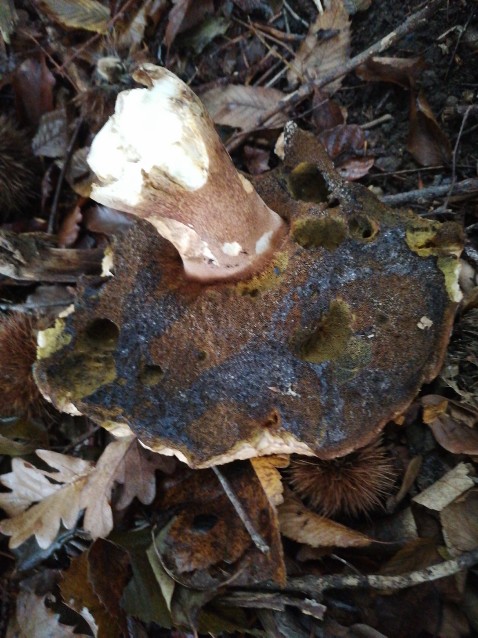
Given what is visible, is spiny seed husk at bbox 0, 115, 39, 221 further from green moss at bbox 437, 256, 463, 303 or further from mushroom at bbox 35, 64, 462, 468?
green moss at bbox 437, 256, 463, 303

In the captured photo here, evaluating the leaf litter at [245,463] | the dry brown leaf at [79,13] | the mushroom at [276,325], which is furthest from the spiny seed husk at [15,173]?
the mushroom at [276,325]

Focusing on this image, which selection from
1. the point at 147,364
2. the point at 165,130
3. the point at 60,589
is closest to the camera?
the point at 165,130

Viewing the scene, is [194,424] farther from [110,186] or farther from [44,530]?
[44,530]

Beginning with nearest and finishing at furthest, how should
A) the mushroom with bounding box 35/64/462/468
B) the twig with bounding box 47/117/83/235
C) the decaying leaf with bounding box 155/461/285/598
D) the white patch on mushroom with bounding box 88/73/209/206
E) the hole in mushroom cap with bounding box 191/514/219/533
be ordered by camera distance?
the white patch on mushroom with bounding box 88/73/209/206 < the mushroom with bounding box 35/64/462/468 < the decaying leaf with bounding box 155/461/285/598 < the hole in mushroom cap with bounding box 191/514/219/533 < the twig with bounding box 47/117/83/235

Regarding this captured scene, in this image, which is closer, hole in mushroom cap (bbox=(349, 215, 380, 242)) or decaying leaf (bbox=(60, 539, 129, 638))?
hole in mushroom cap (bbox=(349, 215, 380, 242))

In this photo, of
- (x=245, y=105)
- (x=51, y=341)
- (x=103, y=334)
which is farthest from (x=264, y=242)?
(x=245, y=105)

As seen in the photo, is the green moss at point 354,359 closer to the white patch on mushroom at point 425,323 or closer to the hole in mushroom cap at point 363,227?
the white patch on mushroom at point 425,323

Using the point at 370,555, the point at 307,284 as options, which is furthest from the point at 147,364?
the point at 370,555

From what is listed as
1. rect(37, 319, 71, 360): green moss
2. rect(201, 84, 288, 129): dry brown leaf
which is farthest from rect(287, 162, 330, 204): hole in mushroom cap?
rect(37, 319, 71, 360): green moss
